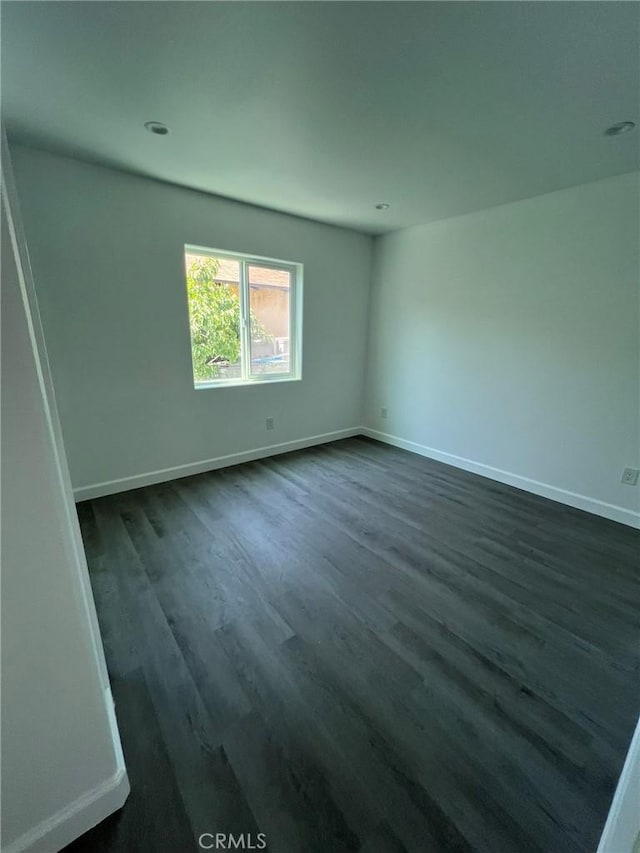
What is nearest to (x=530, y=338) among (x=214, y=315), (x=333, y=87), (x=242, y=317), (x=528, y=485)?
(x=528, y=485)

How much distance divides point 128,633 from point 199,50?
2.46 meters

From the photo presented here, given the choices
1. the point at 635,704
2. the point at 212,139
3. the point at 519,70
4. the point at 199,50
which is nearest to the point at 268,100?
the point at 199,50

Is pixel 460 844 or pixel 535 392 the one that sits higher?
pixel 535 392

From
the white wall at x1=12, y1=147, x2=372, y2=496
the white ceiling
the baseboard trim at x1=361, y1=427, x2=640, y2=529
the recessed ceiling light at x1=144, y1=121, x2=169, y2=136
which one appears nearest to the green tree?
the white wall at x1=12, y1=147, x2=372, y2=496

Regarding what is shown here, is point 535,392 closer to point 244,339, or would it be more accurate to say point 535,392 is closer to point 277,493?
point 277,493

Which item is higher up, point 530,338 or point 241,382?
point 530,338

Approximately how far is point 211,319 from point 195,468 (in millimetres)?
1404

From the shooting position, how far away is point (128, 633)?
1565 millimetres

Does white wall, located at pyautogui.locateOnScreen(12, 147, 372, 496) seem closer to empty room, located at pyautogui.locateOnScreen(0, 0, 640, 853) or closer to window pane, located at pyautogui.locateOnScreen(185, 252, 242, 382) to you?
empty room, located at pyautogui.locateOnScreen(0, 0, 640, 853)

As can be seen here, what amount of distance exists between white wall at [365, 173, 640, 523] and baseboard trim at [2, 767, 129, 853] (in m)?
3.29

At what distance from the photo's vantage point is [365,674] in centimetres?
140

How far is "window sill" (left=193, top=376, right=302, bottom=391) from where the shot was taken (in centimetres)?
319

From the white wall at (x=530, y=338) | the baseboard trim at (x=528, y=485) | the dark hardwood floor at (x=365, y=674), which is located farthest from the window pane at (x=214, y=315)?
the baseboard trim at (x=528, y=485)

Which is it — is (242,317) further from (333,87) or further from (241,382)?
(333,87)
